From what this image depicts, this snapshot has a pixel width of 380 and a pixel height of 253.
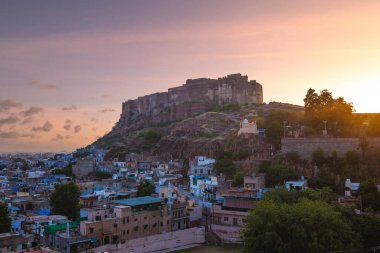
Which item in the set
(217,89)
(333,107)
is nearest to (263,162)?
(333,107)

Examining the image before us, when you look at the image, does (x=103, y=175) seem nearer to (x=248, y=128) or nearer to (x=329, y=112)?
(x=248, y=128)

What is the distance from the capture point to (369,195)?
2509cm

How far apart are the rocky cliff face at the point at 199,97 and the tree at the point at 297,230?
53.5 m

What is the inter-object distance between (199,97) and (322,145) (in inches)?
1729

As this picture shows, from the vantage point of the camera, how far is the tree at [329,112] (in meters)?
37.6

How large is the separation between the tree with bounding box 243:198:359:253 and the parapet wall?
1484 centimetres

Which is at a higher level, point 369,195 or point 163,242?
point 369,195

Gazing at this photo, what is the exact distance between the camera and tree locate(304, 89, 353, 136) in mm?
37594

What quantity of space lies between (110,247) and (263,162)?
1645 cm

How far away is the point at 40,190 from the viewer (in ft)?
118

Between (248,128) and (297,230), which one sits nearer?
(297,230)

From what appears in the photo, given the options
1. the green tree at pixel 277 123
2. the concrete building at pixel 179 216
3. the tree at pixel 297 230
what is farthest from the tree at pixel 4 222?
the green tree at pixel 277 123

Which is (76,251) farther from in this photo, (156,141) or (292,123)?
(156,141)

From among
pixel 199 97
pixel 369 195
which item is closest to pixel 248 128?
pixel 369 195
